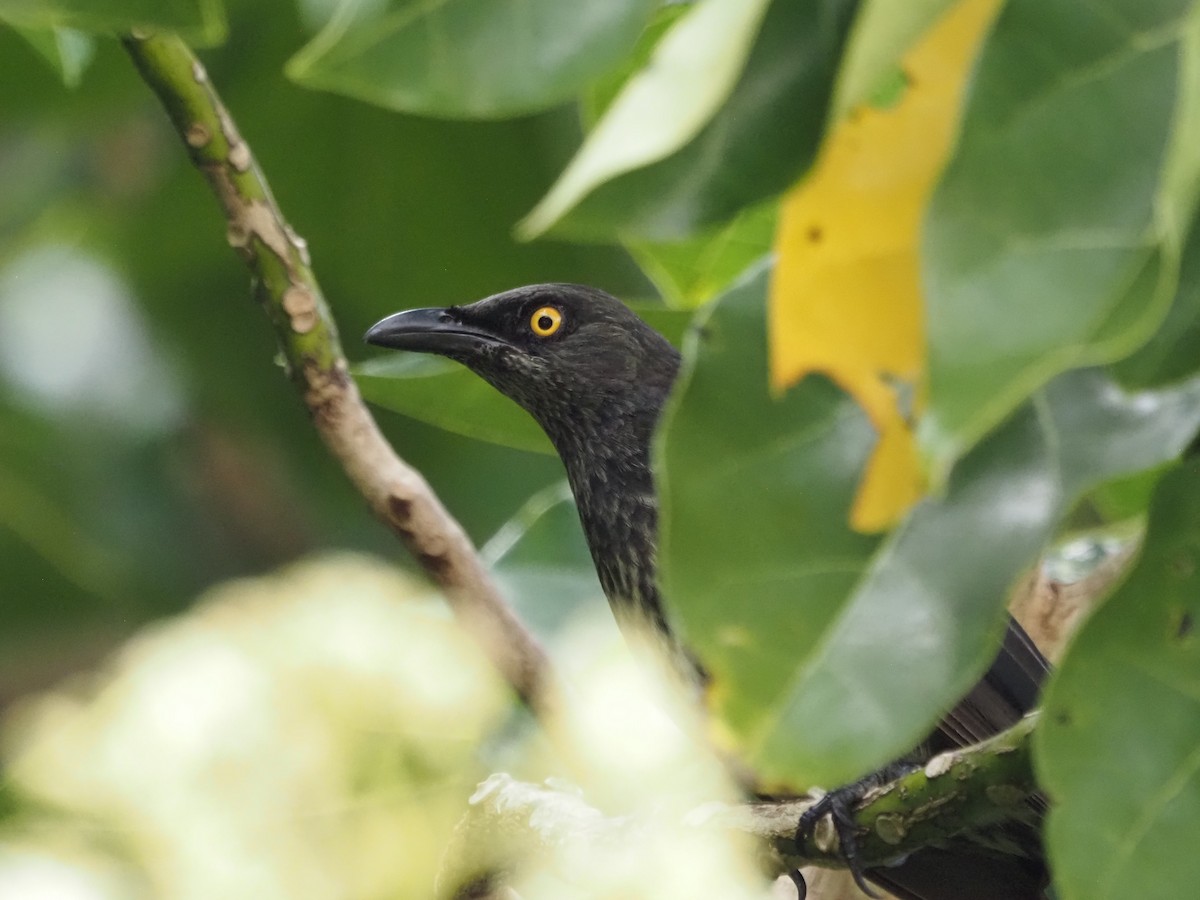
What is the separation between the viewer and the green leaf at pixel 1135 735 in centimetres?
104

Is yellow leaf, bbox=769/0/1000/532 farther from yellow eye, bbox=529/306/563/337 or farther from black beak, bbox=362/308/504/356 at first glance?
yellow eye, bbox=529/306/563/337

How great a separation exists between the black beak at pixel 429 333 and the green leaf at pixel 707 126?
1.97 meters

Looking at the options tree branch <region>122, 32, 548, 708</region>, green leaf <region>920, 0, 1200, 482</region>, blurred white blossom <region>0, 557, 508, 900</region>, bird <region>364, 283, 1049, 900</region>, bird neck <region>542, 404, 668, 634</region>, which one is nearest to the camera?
green leaf <region>920, 0, 1200, 482</region>

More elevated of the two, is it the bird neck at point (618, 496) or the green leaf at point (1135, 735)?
the bird neck at point (618, 496)

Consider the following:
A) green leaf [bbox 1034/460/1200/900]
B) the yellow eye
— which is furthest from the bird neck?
green leaf [bbox 1034/460/1200/900]

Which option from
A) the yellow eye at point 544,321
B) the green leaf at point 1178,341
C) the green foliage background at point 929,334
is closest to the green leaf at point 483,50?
the green foliage background at point 929,334

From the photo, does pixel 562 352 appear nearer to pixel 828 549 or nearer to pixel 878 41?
pixel 828 549

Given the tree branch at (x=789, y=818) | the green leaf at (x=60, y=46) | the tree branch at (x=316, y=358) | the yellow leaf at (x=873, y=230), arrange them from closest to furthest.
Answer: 1. the yellow leaf at (x=873, y=230)
2. the tree branch at (x=789, y=818)
3. the green leaf at (x=60, y=46)
4. the tree branch at (x=316, y=358)

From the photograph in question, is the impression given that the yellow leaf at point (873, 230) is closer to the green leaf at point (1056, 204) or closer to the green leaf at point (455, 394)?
the green leaf at point (1056, 204)

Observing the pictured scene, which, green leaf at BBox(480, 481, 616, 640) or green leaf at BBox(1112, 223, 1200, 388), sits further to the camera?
green leaf at BBox(480, 481, 616, 640)

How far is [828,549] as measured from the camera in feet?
3.27

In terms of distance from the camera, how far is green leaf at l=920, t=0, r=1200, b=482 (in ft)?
2.49

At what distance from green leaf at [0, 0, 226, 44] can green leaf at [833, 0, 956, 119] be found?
1.49 feet

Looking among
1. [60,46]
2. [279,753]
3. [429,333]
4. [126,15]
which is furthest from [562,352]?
[126,15]
